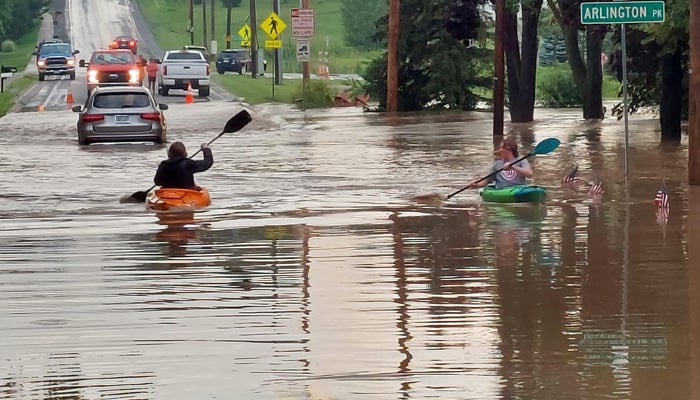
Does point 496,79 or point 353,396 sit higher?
point 496,79

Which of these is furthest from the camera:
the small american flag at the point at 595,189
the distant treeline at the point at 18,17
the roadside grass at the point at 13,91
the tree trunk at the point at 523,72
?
the distant treeline at the point at 18,17

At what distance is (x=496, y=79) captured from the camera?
108 ft

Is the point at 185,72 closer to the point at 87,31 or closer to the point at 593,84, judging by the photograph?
the point at 593,84

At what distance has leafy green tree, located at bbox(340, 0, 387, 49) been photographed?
118000mm

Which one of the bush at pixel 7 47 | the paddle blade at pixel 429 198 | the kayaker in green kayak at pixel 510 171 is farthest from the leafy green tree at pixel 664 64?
the bush at pixel 7 47

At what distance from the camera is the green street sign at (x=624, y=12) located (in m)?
20.4

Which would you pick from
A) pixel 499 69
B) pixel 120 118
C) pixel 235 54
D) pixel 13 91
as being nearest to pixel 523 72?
pixel 499 69

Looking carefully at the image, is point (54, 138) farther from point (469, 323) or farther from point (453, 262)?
point (469, 323)

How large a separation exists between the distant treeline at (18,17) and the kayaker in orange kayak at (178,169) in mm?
89965

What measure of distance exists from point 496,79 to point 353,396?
25.0 metres

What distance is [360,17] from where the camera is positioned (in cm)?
11888

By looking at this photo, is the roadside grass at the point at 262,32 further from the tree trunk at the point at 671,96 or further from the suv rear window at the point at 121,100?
the tree trunk at the point at 671,96

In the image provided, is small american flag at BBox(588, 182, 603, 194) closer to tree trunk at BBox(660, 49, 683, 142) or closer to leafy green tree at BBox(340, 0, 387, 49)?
tree trunk at BBox(660, 49, 683, 142)

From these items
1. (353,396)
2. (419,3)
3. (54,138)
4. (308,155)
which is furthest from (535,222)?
(419,3)
